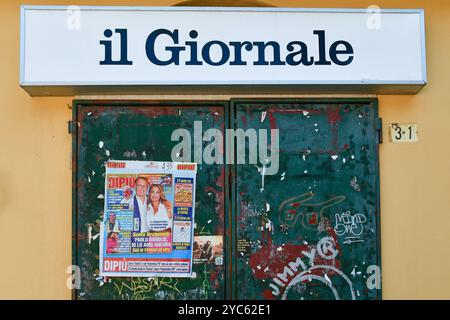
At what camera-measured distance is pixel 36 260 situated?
15.9 ft

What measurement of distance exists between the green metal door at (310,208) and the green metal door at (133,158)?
182 millimetres

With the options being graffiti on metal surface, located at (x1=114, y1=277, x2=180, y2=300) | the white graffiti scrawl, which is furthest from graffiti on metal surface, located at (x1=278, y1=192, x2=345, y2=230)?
graffiti on metal surface, located at (x1=114, y1=277, x2=180, y2=300)

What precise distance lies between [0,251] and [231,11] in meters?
2.56

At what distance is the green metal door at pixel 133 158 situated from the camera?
15.7 feet

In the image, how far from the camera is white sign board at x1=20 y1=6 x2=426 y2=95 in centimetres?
464

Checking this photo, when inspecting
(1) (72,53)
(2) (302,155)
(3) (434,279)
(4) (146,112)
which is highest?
(1) (72,53)

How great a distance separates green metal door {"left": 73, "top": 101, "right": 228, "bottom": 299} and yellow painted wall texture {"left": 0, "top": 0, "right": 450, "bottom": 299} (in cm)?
15

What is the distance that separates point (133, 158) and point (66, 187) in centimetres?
57

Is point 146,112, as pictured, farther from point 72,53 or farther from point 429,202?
point 429,202

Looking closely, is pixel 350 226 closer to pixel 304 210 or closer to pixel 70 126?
pixel 304 210

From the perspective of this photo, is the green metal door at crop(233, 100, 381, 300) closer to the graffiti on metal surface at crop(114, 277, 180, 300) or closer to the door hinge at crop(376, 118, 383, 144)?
the door hinge at crop(376, 118, 383, 144)

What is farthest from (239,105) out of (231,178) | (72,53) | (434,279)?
(434,279)

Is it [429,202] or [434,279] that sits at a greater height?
[429,202]

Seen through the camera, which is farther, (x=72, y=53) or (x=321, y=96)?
(x=321, y=96)
